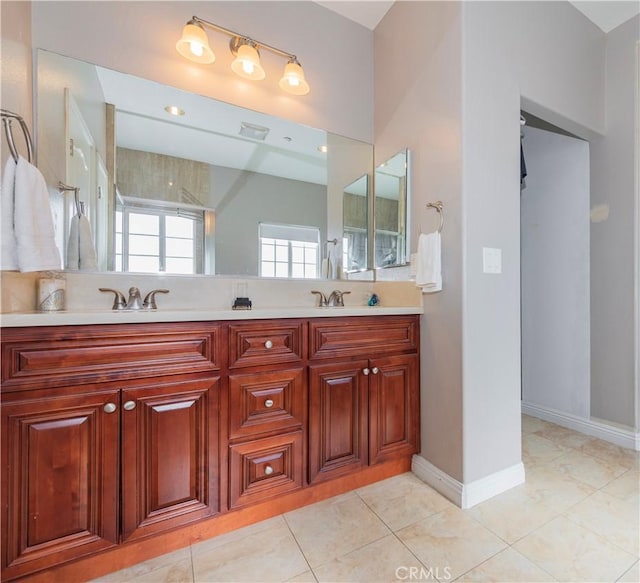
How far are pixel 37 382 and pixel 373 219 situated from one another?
77.1 inches

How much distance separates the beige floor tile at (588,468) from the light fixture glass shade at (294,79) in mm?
2674

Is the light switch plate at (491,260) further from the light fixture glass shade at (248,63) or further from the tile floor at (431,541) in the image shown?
the light fixture glass shade at (248,63)

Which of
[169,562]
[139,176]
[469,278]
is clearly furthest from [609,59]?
[169,562]

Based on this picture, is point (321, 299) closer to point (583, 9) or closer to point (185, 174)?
point (185, 174)

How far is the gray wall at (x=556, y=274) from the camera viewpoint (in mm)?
2285

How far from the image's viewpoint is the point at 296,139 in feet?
6.59

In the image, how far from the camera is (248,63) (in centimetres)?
168

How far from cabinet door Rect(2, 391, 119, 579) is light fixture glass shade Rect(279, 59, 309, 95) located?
71.9 inches

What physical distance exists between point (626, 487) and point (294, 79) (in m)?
2.84

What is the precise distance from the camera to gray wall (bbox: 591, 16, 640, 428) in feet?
6.73

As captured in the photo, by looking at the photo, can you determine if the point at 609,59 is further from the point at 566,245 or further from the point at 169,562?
the point at 169,562

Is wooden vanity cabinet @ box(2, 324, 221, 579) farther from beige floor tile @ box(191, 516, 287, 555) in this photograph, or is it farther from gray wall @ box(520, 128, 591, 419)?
gray wall @ box(520, 128, 591, 419)

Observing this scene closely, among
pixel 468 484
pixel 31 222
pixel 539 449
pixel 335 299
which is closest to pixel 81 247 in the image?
pixel 31 222

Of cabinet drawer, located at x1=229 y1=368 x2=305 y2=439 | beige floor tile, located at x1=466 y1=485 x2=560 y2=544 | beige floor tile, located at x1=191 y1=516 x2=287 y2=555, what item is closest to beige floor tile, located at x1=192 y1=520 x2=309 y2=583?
beige floor tile, located at x1=191 y1=516 x2=287 y2=555
